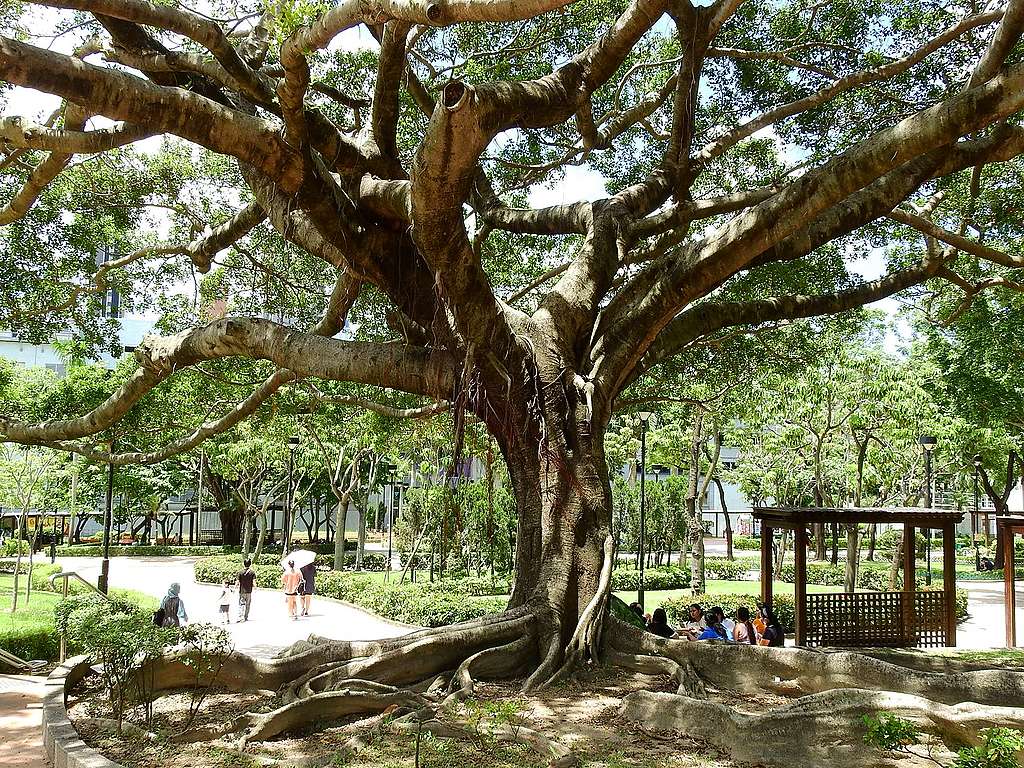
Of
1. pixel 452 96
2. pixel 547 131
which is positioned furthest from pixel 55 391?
pixel 452 96

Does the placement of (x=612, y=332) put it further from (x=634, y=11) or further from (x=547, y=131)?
(x=547, y=131)

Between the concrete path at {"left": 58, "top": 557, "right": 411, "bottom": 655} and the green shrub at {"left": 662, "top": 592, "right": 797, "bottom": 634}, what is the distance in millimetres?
5786

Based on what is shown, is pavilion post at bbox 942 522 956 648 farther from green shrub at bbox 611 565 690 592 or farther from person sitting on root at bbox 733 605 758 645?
green shrub at bbox 611 565 690 592

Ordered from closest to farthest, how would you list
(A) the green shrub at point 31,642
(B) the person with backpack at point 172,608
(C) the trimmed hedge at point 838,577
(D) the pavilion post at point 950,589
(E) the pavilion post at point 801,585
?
(B) the person with backpack at point 172,608, (A) the green shrub at point 31,642, (E) the pavilion post at point 801,585, (D) the pavilion post at point 950,589, (C) the trimmed hedge at point 838,577

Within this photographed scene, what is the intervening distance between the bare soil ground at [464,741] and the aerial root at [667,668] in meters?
0.09

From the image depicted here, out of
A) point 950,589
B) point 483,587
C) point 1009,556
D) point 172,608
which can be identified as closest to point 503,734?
point 172,608

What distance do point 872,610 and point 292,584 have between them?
11.2m

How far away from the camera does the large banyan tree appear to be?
5.85 m

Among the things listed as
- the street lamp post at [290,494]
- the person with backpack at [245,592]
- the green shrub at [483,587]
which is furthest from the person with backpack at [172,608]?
the street lamp post at [290,494]

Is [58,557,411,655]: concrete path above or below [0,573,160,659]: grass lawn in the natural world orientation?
below

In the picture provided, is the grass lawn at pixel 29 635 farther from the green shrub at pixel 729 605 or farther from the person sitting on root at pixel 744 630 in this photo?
the green shrub at pixel 729 605

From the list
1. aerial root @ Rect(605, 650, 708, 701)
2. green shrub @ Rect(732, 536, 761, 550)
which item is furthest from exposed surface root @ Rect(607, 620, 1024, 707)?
green shrub @ Rect(732, 536, 761, 550)

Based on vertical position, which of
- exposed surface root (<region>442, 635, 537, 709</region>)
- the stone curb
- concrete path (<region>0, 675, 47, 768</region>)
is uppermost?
exposed surface root (<region>442, 635, 537, 709</region>)

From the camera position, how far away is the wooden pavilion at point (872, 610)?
13.6 meters
